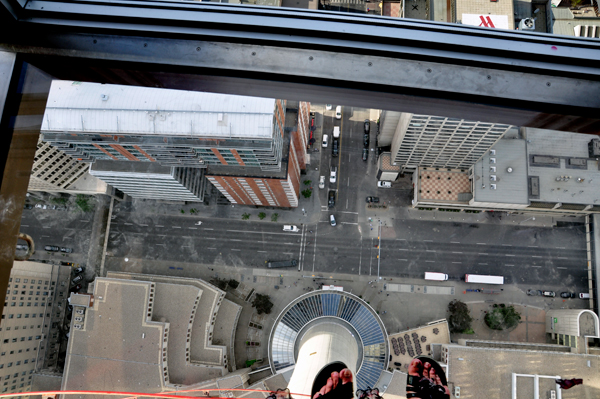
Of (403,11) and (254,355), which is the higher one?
(403,11)

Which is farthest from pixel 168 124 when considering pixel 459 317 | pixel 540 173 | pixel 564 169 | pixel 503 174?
pixel 564 169

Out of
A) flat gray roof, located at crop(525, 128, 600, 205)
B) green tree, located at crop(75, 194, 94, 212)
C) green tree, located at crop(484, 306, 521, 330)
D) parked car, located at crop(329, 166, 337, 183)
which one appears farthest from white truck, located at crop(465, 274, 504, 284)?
green tree, located at crop(75, 194, 94, 212)

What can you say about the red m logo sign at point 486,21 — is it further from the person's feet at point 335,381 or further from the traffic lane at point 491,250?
the person's feet at point 335,381

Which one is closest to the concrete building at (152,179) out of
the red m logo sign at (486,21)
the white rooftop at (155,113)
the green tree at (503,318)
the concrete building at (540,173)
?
the white rooftop at (155,113)

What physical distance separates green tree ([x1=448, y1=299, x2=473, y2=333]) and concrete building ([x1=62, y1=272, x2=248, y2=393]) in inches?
1112

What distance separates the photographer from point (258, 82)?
9.73m

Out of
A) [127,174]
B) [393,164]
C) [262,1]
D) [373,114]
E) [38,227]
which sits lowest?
[38,227]

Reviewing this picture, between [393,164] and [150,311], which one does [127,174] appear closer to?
[150,311]

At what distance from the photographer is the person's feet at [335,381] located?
16.2m

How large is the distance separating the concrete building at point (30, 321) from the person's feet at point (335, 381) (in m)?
41.9

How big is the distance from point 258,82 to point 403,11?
47.3 meters

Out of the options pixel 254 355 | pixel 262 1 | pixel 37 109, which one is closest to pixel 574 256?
pixel 254 355

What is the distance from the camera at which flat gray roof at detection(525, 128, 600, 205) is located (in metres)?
47.0

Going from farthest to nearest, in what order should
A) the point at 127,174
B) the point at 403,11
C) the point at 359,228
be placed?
1. the point at 359,228
2. the point at 403,11
3. the point at 127,174
